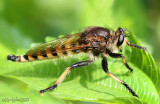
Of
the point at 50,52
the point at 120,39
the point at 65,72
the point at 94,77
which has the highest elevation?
the point at 120,39

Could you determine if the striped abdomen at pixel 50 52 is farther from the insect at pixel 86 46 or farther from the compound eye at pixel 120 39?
the compound eye at pixel 120 39

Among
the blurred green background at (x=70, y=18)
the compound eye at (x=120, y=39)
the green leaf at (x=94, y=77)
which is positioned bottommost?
the green leaf at (x=94, y=77)

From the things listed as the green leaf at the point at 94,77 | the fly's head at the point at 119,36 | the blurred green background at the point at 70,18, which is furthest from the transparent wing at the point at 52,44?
the blurred green background at the point at 70,18

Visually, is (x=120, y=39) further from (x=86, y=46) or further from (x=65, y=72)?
(x=65, y=72)

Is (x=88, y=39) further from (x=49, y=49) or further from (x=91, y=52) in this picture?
(x=49, y=49)

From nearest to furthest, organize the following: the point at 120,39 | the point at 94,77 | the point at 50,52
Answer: the point at 94,77, the point at 50,52, the point at 120,39

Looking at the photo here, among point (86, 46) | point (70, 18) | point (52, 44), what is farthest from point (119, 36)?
point (70, 18)

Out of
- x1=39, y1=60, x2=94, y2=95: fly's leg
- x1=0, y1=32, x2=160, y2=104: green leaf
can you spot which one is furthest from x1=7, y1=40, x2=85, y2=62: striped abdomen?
x1=39, y1=60, x2=94, y2=95: fly's leg

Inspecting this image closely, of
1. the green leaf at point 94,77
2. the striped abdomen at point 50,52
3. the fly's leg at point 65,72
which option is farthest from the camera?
the striped abdomen at point 50,52
